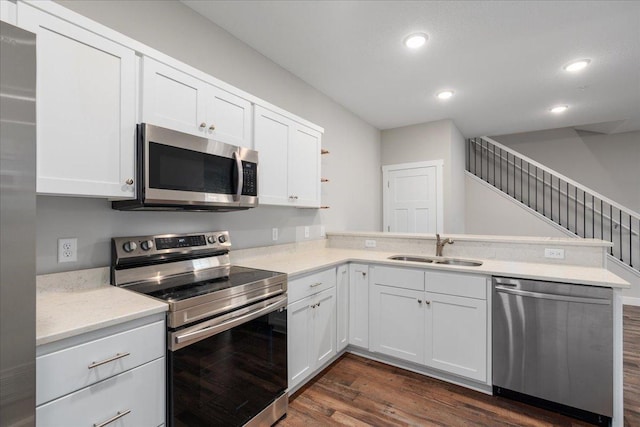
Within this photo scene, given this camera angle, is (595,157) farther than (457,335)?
Yes

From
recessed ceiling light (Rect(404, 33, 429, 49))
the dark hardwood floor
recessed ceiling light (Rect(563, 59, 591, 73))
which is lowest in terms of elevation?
the dark hardwood floor

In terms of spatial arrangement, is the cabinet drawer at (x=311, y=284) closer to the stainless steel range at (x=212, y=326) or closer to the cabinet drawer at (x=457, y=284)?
the stainless steel range at (x=212, y=326)

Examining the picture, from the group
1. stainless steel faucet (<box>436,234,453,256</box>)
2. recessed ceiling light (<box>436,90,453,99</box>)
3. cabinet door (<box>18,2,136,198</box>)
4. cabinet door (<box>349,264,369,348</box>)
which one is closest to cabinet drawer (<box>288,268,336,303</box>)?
cabinet door (<box>349,264,369,348</box>)

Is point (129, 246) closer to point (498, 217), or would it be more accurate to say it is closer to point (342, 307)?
point (342, 307)

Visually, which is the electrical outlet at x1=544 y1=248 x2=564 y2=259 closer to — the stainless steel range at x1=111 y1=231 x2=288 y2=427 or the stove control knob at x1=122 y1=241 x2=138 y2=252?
the stainless steel range at x1=111 y1=231 x2=288 y2=427

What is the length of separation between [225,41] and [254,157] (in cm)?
111

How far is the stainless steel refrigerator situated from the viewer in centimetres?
85

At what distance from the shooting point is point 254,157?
216 centimetres

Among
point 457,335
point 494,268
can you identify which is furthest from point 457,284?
point 457,335

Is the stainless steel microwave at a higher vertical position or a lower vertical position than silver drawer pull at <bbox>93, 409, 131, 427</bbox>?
higher

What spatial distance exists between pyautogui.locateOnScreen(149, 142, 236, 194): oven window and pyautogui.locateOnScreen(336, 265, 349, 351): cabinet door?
1.30 metres

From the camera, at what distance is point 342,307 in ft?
9.05

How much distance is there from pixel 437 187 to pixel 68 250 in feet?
14.5

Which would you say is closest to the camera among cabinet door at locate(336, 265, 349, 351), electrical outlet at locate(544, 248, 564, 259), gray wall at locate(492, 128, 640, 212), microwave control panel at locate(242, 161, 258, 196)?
microwave control panel at locate(242, 161, 258, 196)
